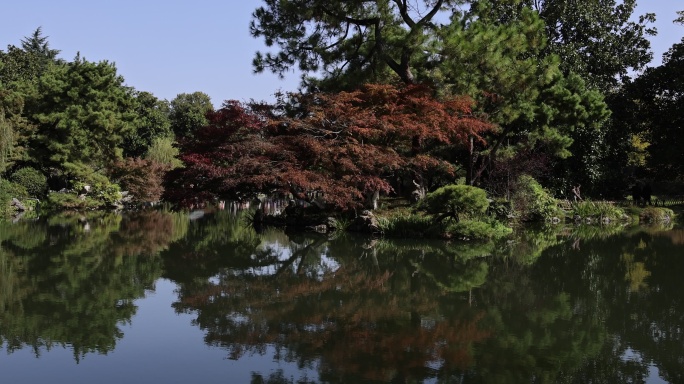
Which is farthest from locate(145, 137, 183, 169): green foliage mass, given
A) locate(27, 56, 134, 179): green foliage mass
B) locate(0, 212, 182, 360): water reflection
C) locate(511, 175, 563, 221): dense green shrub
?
locate(511, 175, 563, 221): dense green shrub

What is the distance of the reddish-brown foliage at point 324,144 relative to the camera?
12.8m

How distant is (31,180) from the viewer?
2162 centimetres

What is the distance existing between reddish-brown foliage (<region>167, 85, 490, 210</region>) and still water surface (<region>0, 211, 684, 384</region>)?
1990 millimetres

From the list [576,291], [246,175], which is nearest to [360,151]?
[246,175]

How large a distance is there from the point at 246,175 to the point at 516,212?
6910 millimetres

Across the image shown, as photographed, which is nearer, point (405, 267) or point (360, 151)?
point (405, 267)

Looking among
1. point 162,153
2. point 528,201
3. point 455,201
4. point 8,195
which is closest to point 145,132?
point 162,153

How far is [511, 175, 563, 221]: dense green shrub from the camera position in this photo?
15.7 metres

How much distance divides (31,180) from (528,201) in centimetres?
1664

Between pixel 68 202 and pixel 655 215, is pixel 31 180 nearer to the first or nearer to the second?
pixel 68 202

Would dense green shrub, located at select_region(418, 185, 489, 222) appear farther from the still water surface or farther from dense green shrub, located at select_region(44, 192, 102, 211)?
dense green shrub, located at select_region(44, 192, 102, 211)

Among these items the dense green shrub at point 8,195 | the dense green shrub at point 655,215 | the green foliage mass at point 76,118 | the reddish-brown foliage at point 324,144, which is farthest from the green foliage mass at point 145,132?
the dense green shrub at point 655,215

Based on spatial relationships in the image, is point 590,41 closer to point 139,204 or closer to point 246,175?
point 246,175

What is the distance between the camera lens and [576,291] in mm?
7145
